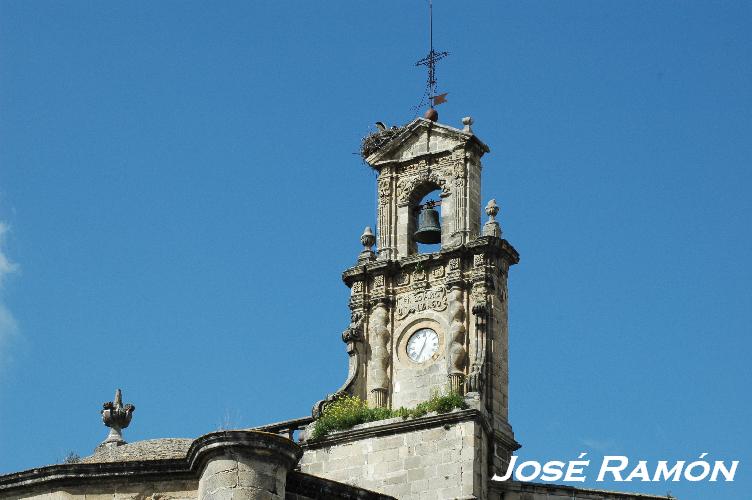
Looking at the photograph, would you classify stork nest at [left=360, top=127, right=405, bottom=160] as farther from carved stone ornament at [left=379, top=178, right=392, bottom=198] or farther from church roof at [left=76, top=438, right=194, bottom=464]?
church roof at [left=76, top=438, right=194, bottom=464]

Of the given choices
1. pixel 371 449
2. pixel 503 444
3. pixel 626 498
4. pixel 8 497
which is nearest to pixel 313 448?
pixel 371 449

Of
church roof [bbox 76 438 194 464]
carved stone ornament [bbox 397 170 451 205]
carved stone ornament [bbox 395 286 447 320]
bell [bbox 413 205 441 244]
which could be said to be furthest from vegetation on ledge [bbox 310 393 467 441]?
church roof [bbox 76 438 194 464]

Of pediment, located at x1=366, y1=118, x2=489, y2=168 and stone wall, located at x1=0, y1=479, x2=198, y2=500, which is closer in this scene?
stone wall, located at x1=0, y1=479, x2=198, y2=500

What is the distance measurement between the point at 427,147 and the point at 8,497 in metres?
19.2

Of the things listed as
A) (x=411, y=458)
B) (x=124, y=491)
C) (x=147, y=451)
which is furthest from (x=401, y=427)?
(x=124, y=491)

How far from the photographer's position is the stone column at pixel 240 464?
77.2ft

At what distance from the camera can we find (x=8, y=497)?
987 inches

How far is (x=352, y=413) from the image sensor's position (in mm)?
39438

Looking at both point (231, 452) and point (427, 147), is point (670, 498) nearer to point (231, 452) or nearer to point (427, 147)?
point (427, 147)

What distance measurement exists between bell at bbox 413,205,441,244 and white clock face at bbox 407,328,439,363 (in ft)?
7.58

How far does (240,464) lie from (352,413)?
52.1ft

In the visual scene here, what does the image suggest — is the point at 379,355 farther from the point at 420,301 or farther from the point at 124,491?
the point at 124,491

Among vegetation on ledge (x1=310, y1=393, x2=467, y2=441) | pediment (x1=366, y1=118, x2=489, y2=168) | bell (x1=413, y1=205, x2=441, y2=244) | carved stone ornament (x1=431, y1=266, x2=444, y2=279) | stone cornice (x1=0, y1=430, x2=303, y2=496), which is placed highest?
pediment (x1=366, y1=118, x2=489, y2=168)

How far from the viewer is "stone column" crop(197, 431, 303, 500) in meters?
23.5
